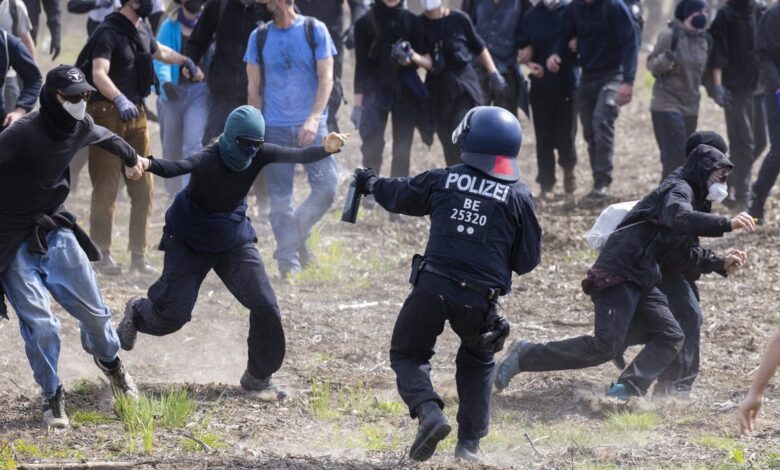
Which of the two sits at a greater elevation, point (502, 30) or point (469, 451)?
point (502, 30)

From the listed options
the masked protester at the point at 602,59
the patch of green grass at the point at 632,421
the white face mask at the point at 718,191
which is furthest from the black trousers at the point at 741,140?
the patch of green grass at the point at 632,421

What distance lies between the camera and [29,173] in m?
6.66

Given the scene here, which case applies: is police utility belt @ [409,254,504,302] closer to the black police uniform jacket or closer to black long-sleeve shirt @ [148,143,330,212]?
the black police uniform jacket

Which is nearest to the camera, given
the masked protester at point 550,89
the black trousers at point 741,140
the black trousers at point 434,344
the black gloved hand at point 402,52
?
the black trousers at point 434,344

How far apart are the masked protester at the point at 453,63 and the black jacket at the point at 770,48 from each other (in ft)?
8.05

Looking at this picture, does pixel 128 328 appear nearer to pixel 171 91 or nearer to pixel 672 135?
pixel 171 91

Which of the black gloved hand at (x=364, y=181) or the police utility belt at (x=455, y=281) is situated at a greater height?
the black gloved hand at (x=364, y=181)

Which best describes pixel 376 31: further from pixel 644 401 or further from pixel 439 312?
pixel 439 312

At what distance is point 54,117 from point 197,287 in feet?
Result: 4.64

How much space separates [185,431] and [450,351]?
9.09 ft

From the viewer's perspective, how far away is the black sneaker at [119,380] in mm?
7203

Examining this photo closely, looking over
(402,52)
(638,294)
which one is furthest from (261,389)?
(402,52)

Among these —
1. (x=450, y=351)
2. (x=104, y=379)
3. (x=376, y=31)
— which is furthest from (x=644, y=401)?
(x=376, y=31)

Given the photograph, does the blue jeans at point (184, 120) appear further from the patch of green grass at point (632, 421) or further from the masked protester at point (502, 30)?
the patch of green grass at point (632, 421)
